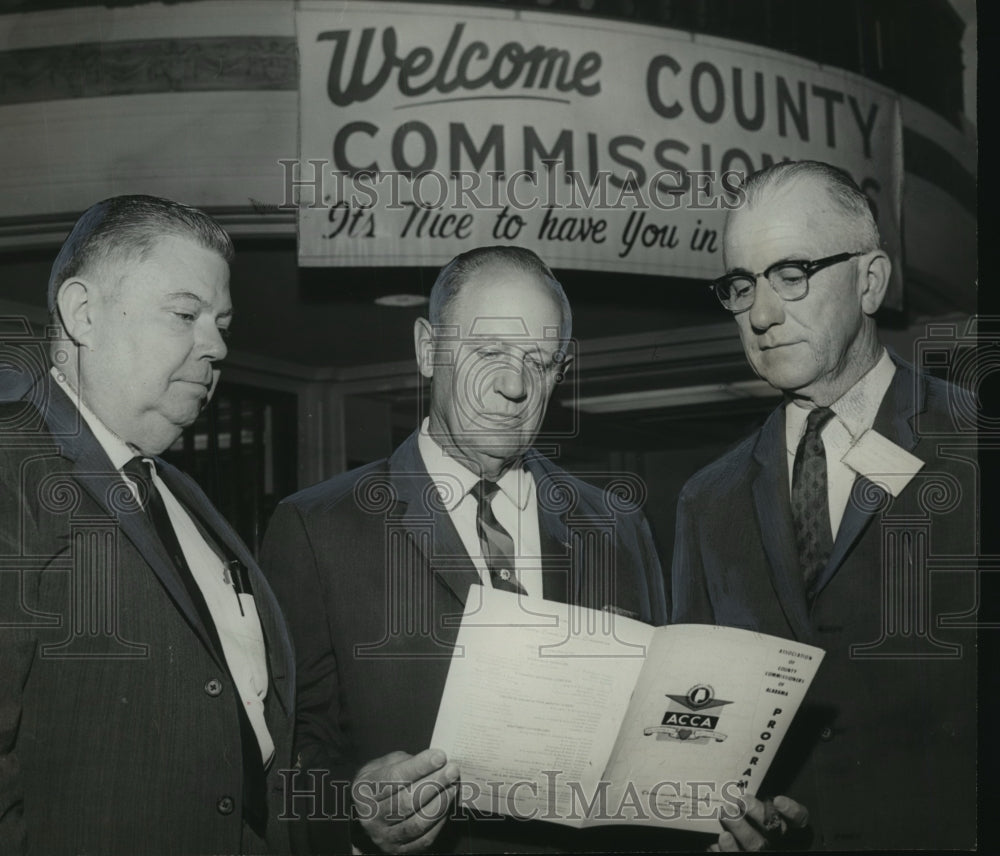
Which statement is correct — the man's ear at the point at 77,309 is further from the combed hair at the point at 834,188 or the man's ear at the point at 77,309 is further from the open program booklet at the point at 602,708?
the combed hair at the point at 834,188

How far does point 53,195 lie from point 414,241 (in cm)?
96

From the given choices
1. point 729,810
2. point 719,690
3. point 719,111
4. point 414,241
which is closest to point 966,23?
point 719,111


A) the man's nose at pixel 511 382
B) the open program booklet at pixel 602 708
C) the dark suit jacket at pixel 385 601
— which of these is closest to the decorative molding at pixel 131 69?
the man's nose at pixel 511 382

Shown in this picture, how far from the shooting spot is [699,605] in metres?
3.05

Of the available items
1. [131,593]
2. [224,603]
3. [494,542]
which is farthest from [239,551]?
[494,542]

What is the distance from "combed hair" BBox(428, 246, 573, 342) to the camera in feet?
10.0

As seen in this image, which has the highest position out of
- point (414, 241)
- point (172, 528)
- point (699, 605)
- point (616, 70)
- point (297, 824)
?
point (616, 70)

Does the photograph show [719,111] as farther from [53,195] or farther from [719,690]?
[53,195]

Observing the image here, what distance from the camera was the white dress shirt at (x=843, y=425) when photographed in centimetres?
310

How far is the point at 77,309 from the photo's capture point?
9.62ft

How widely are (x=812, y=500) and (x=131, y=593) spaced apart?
5.86 feet

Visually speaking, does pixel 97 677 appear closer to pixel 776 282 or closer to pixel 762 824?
pixel 762 824

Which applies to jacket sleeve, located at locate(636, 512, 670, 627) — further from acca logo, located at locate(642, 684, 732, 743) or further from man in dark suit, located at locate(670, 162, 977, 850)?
acca logo, located at locate(642, 684, 732, 743)

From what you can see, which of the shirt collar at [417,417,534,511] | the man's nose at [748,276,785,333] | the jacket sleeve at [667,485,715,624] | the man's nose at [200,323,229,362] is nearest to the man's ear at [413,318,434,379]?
the shirt collar at [417,417,534,511]
